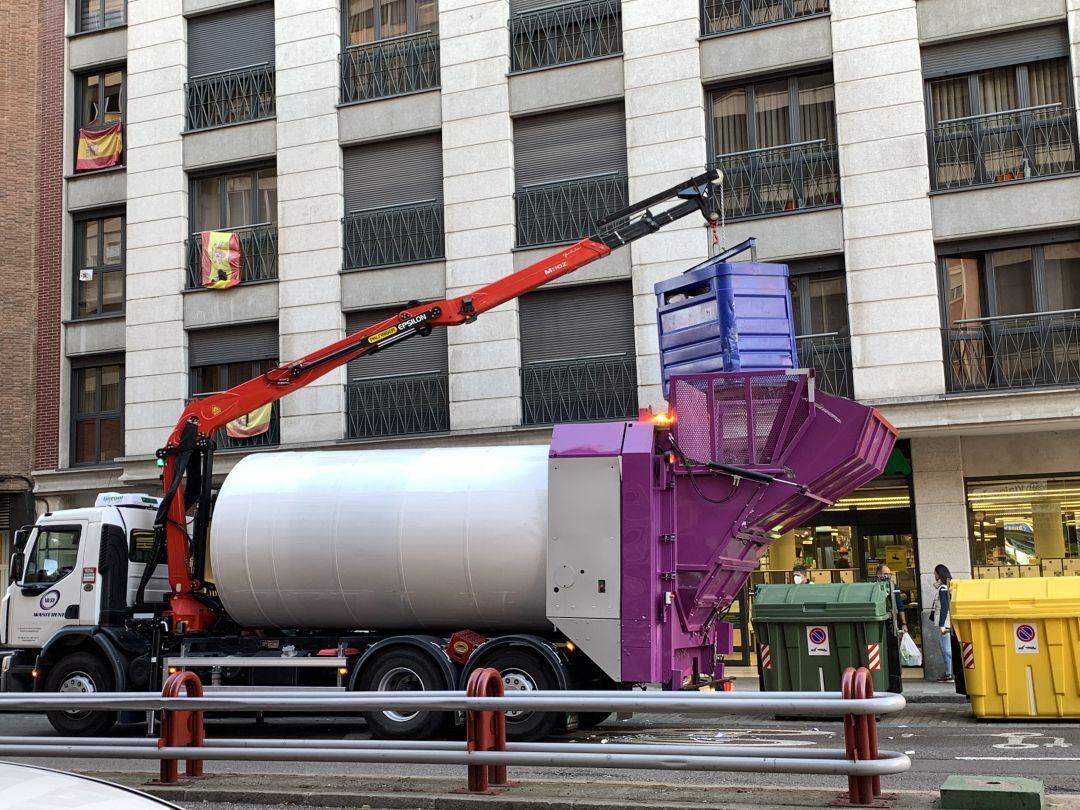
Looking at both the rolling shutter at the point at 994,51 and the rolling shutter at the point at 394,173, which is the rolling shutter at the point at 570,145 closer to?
the rolling shutter at the point at 394,173

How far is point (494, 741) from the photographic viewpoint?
7.78 metres

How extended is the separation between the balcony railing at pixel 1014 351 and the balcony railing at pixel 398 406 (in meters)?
8.97

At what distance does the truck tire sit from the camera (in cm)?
1450

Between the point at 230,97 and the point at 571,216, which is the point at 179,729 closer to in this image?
the point at 571,216

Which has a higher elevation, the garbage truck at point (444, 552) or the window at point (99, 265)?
the window at point (99, 265)

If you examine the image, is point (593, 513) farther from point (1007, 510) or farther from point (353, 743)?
point (1007, 510)

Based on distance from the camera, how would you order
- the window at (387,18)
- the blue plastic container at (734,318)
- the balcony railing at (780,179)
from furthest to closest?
the window at (387,18) < the balcony railing at (780,179) < the blue plastic container at (734,318)

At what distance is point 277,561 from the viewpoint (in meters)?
13.8

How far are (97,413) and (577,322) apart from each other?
1106 cm

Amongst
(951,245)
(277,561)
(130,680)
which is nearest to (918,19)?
(951,245)

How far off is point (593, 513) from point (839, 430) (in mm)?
2638

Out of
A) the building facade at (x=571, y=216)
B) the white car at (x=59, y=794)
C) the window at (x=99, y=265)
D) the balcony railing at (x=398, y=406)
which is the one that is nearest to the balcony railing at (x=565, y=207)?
the building facade at (x=571, y=216)

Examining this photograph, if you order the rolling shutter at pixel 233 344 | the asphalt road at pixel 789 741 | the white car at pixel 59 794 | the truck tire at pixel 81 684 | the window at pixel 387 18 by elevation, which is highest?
the window at pixel 387 18

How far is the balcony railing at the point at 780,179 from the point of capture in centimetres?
2033
